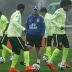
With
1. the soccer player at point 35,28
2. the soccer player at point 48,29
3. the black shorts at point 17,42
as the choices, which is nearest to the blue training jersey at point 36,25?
the soccer player at point 35,28

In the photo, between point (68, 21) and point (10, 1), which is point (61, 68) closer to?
point (68, 21)

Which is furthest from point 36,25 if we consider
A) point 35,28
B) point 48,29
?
point 48,29

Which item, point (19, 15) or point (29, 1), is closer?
point (19, 15)

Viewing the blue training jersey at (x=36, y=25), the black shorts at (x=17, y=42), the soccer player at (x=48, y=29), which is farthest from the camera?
the soccer player at (x=48, y=29)

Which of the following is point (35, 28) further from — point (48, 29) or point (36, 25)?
point (48, 29)

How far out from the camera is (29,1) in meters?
61.5

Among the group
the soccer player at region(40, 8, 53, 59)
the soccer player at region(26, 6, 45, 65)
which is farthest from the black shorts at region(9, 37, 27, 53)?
the soccer player at region(40, 8, 53, 59)

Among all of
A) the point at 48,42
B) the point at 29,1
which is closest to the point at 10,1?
the point at 29,1

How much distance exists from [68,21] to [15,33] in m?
32.3

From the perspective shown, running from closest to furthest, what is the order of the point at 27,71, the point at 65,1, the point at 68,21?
the point at 27,71 → the point at 65,1 → the point at 68,21

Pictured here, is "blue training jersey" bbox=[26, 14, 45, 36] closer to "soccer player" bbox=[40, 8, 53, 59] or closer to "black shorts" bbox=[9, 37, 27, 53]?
"black shorts" bbox=[9, 37, 27, 53]

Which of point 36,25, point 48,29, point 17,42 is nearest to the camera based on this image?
point 17,42

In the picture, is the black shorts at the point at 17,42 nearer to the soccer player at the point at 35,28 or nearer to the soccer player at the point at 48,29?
the soccer player at the point at 35,28

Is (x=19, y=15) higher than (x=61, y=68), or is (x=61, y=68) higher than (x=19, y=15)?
(x=19, y=15)
